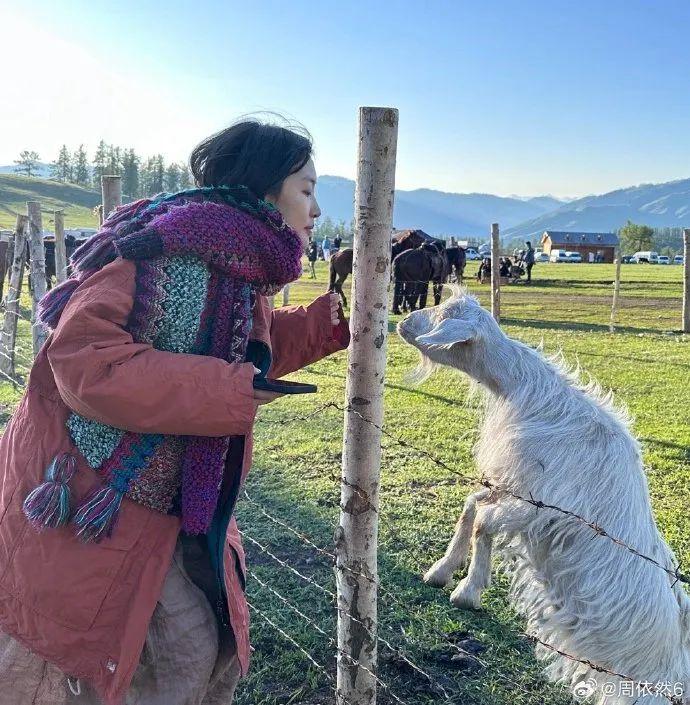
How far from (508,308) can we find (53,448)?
16207mm

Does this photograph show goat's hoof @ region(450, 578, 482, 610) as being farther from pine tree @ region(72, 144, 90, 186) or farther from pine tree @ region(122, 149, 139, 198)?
pine tree @ region(72, 144, 90, 186)

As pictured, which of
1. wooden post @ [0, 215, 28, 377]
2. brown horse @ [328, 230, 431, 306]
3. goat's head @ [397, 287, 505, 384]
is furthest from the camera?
brown horse @ [328, 230, 431, 306]

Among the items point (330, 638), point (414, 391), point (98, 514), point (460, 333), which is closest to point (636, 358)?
point (414, 391)

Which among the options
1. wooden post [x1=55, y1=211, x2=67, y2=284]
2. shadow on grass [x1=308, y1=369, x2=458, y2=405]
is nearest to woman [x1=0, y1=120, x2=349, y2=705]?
shadow on grass [x1=308, y1=369, x2=458, y2=405]

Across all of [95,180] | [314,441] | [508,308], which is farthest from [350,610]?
[95,180]

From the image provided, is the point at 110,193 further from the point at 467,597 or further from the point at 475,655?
the point at 475,655

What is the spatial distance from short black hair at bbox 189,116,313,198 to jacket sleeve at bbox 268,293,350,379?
0.46m

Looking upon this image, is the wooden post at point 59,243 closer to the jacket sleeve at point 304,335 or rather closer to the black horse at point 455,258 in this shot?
the jacket sleeve at point 304,335

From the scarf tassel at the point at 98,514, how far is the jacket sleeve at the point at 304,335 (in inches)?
26.2

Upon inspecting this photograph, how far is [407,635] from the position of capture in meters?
2.90

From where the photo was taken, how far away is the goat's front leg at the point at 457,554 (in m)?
3.29

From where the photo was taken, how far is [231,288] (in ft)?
4.61

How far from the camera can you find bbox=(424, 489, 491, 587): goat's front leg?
129 inches

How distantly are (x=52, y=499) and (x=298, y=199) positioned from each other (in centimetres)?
88
